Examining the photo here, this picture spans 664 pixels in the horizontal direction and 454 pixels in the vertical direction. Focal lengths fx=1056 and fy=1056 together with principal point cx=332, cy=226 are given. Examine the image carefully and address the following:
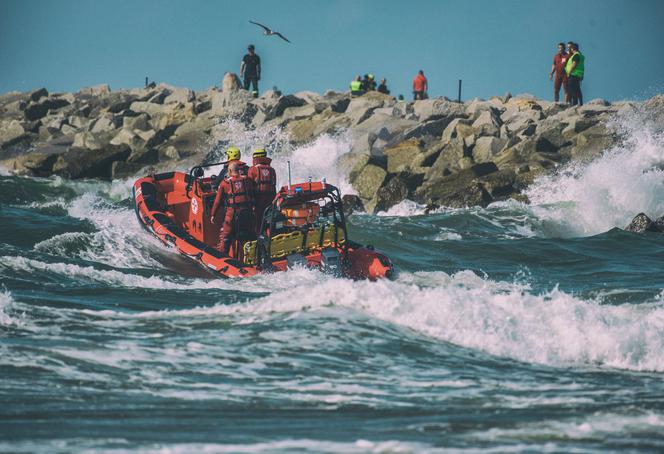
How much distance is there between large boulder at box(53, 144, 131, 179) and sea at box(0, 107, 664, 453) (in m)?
14.3

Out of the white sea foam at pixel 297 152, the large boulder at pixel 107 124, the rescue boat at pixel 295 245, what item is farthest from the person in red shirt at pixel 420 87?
the rescue boat at pixel 295 245

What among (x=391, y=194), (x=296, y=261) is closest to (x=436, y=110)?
(x=391, y=194)

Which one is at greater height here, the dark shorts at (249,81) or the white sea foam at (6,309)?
the dark shorts at (249,81)

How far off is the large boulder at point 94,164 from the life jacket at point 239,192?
57.2 ft

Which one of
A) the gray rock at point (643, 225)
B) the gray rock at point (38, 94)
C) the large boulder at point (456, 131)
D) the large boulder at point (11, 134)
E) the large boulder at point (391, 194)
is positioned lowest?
the gray rock at point (643, 225)

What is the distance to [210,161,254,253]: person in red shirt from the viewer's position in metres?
13.4

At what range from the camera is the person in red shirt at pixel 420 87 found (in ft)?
112

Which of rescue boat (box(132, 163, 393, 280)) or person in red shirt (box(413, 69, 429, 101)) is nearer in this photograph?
rescue boat (box(132, 163, 393, 280))

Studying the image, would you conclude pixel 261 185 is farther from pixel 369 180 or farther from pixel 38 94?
pixel 38 94

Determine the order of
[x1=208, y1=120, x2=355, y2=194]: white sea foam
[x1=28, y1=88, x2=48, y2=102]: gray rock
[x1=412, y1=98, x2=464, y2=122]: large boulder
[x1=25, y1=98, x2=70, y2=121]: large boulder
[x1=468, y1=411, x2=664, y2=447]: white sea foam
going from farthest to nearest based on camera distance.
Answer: [x1=28, y1=88, x2=48, y2=102]: gray rock → [x1=25, y1=98, x2=70, y2=121]: large boulder → [x1=412, y1=98, x2=464, y2=122]: large boulder → [x1=208, y1=120, x2=355, y2=194]: white sea foam → [x1=468, y1=411, x2=664, y2=447]: white sea foam

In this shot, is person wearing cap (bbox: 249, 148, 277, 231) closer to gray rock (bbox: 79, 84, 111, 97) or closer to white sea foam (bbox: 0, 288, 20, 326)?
white sea foam (bbox: 0, 288, 20, 326)

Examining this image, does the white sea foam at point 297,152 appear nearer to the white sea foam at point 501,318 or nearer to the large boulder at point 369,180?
the large boulder at point 369,180

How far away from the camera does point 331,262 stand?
40.9 feet

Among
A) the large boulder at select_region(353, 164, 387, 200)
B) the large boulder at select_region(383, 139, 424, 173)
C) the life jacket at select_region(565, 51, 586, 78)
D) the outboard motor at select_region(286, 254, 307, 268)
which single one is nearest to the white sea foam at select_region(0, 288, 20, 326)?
the outboard motor at select_region(286, 254, 307, 268)
